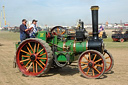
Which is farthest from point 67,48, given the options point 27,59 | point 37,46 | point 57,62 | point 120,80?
point 120,80

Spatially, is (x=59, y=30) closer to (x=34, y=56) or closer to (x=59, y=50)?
(x=59, y=50)

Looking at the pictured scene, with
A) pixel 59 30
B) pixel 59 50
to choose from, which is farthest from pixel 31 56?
pixel 59 30

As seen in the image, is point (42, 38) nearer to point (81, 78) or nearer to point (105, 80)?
point (81, 78)

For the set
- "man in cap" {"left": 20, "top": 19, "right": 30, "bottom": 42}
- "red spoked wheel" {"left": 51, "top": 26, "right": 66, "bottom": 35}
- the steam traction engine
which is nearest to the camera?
the steam traction engine

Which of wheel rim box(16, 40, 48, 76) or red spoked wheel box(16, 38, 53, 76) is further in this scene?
wheel rim box(16, 40, 48, 76)

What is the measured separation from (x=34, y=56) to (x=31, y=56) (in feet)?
0.32

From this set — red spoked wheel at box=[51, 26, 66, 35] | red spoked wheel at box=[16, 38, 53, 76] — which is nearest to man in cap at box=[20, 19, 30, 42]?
red spoked wheel at box=[16, 38, 53, 76]

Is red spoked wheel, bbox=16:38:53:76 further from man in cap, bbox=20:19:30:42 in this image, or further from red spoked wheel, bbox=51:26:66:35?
red spoked wheel, bbox=51:26:66:35

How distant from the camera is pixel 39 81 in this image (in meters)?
5.34

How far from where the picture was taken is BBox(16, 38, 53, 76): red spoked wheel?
18.4 ft

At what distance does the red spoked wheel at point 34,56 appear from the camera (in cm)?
562

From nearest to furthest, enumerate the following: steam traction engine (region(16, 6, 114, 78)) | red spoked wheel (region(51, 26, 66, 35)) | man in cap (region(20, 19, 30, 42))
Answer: steam traction engine (region(16, 6, 114, 78)), man in cap (region(20, 19, 30, 42)), red spoked wheel (region(51, 26, 66, 35))

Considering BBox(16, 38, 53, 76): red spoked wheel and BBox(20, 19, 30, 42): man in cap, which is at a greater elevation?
BBox(20, 19, 30, 42): man in cap

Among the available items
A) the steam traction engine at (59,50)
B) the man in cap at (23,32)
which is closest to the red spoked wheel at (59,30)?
the steam traction engine at (59,50)
